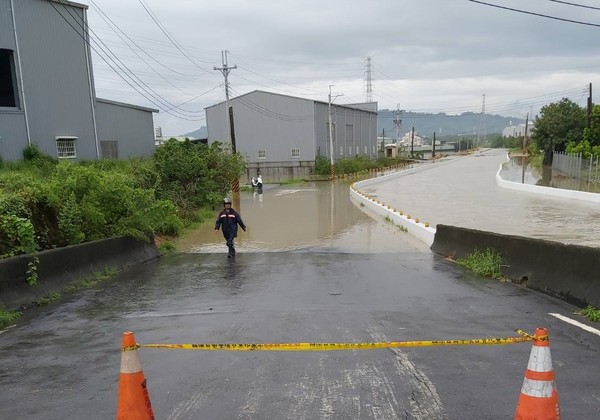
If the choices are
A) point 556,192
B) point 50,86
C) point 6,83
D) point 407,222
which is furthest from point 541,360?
point 6,83

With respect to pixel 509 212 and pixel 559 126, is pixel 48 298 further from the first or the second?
pixel 559 126

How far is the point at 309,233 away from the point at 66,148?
45.4ft

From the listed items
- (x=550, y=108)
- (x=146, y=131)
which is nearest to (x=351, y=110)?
(x=550, y=108)

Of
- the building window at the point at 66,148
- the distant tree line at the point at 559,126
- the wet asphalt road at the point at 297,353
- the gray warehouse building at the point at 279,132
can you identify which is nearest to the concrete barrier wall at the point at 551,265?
the wet asphalt road at the point at 297,353

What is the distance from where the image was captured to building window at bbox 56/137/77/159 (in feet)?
71.6

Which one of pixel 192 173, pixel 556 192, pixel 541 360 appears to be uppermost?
pixel 192 173

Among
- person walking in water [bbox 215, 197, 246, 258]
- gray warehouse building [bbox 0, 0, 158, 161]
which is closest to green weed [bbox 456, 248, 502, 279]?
person walking in water [bbox 215, 197, 246, 258]

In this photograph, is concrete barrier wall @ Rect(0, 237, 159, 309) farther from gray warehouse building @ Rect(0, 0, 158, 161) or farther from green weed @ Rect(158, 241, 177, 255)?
gray warehouse building @ Rect(0, 0, 158, 161)

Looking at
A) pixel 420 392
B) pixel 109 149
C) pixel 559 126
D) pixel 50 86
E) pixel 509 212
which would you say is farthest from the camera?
pixel 559 126

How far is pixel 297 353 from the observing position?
4598mm

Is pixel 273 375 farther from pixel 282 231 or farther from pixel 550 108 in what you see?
pixel 550 108

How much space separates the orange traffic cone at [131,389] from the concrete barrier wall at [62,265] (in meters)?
4.38

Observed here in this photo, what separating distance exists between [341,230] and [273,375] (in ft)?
42.9

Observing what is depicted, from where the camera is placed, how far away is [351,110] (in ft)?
217
